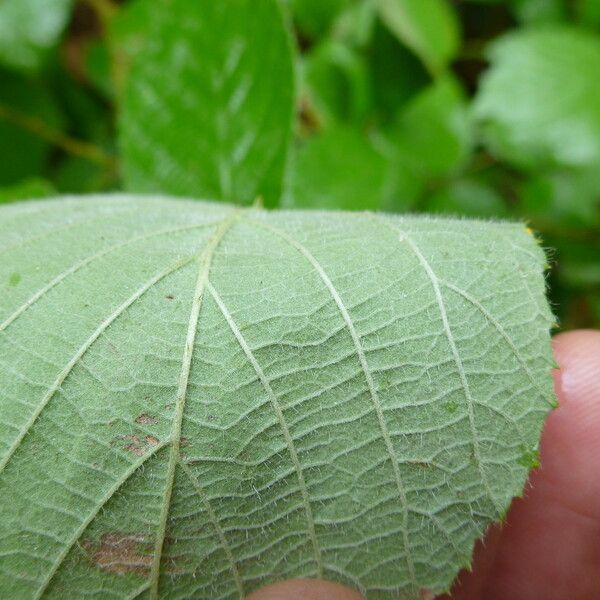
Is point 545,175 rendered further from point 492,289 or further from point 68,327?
point 68,327

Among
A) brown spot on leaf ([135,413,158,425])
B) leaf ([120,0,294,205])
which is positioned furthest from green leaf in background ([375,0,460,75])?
brown spot on leaf ([135,413,158,425])

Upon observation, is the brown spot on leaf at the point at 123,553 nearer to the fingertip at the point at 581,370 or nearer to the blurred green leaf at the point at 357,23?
the fingertip at the point at 581,370

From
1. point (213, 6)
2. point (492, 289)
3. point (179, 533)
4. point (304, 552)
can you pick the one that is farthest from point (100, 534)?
point (213, 6)

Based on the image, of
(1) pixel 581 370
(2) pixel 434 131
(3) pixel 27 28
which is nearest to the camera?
(1) pixel 581 370

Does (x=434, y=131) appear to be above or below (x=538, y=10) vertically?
below

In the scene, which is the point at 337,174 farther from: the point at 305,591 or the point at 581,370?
the point at 305,591

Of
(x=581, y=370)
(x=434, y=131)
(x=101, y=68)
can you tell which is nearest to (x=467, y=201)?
(x=434, y=131)
